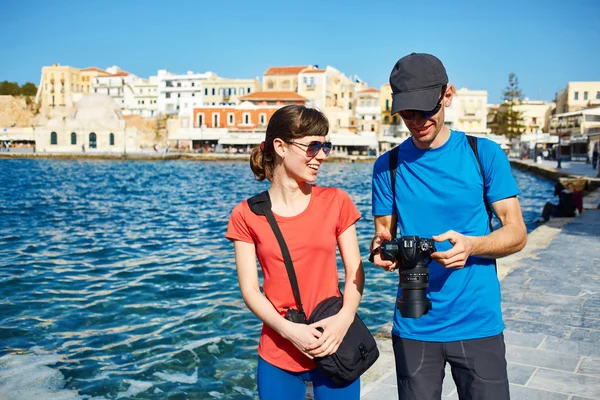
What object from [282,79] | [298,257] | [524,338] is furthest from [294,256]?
[282,79]

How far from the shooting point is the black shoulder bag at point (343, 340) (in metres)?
2.12

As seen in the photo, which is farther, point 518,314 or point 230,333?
point 230,333

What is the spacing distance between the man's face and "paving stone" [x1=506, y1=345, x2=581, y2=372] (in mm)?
2463

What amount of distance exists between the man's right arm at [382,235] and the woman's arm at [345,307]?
0.10 m

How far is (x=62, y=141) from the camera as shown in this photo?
243ft

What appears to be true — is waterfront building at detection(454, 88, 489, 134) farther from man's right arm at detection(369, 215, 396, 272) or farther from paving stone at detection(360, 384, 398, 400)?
man's right arm at detection(369, 215, 396, 272)

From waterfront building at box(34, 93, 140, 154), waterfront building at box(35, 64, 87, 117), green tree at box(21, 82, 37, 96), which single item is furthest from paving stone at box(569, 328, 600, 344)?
A: green tree at box(21, 82, 37, 96)

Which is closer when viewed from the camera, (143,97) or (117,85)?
(143,97)

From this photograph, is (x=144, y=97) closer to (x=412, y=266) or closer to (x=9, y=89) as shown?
(x=9, y=89)

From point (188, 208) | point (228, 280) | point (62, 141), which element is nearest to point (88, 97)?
point (62, 141)

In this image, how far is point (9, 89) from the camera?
4343 inches

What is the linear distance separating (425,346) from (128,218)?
1738cm

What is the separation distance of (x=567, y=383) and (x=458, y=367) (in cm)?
190

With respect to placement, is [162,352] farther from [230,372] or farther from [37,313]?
[37,313]
